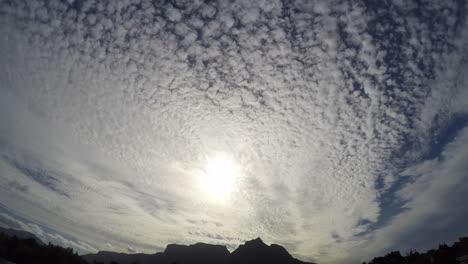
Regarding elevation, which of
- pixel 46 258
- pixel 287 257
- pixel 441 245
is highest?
pixel 287 257

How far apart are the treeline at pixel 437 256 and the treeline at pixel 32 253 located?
1276 inches

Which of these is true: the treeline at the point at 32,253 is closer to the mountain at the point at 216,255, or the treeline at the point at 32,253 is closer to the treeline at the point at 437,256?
the treeline at the point at 437,256

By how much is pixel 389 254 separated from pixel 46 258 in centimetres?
3600

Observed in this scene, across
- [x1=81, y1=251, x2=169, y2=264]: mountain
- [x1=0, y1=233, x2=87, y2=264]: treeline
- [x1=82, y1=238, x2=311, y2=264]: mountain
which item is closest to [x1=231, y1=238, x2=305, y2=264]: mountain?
[x1=82, y1=238, x2=311, y2=264]: mountain

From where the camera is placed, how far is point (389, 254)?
95.9 ft

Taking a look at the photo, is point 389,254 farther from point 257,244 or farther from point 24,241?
point 257,244

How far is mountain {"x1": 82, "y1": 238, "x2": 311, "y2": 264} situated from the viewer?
134 meters

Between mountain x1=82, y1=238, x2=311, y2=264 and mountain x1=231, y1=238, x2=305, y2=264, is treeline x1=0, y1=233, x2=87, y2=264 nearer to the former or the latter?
mountain x1=82, y1=238, x2=311, y2=264

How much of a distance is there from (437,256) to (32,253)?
3454cm

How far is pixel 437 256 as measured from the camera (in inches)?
779

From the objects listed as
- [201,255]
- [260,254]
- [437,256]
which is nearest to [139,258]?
[201,255]

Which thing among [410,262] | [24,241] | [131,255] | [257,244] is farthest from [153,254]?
[410,262]

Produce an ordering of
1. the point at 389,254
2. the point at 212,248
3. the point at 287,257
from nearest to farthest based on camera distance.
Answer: the point at 389,254, the point at 287,257, the point at 212,248

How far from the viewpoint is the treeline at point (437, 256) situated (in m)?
19.0
